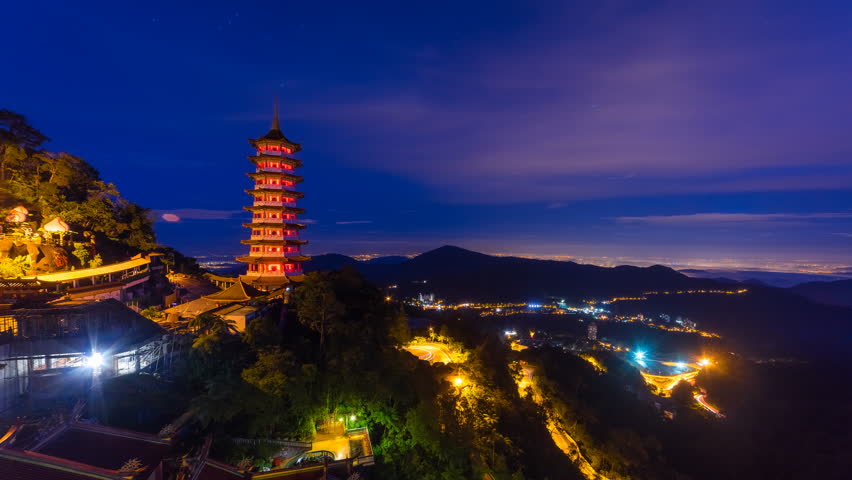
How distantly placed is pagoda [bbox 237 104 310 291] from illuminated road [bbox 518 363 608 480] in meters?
18.3

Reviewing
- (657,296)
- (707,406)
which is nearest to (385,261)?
(657,296)

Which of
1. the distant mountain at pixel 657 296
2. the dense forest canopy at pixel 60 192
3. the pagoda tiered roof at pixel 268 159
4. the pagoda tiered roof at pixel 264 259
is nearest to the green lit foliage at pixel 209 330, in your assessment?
the pagoda tiered roof at pixel 264 259

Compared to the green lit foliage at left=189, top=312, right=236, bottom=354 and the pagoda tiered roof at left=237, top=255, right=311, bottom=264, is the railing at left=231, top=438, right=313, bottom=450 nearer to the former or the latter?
the green lit foliage at left=189, top=312, right=236, bottom=354

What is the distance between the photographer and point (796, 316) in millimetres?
77438

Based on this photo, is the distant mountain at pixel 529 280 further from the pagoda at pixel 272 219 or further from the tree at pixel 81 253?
the tree at pixel 81 253

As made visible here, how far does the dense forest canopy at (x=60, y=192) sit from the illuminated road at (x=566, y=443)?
30555 millimetres

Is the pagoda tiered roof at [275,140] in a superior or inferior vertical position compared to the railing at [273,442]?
superior

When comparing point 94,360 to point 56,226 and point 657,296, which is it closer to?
point 56,226

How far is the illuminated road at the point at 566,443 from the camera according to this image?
20.7m

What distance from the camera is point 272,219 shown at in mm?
22766

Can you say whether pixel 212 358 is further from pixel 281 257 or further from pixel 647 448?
pixel 647 448

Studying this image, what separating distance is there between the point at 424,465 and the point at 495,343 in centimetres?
1345

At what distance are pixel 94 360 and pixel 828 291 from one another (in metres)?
153

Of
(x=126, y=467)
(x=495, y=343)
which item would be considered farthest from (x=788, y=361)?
(x=126, y=467)
